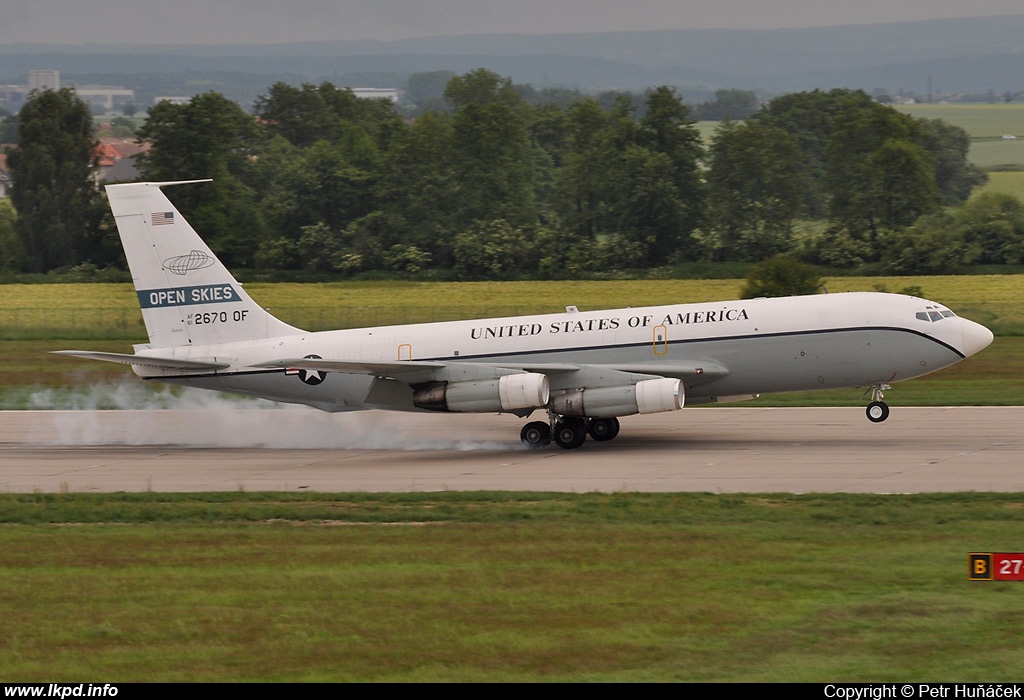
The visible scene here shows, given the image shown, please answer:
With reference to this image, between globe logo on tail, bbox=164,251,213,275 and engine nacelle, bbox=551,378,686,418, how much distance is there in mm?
10066

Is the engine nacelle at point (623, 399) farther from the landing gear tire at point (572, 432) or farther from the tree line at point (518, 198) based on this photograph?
the tree line at point (518, 198)

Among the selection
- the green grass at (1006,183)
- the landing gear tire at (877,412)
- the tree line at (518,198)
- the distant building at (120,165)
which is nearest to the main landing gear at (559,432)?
the landing gear tire at (877,412)

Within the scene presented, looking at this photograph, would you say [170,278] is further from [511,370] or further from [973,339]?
[973,339]

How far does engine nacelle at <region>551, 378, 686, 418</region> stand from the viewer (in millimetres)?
30984

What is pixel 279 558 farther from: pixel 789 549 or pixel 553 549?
pixel 789 549

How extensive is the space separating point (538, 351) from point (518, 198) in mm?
66400

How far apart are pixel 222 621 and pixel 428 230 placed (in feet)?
252

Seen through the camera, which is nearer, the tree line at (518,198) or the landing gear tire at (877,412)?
the landing gear tire at (877,412)

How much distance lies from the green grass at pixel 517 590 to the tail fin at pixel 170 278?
34.3 ft

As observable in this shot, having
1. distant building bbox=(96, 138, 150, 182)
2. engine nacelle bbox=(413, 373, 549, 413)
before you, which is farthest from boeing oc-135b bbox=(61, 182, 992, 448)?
distant building bbox=(96, 138, 150, 182)

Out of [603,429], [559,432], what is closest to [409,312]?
[603,429]

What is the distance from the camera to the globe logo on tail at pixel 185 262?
113 feet

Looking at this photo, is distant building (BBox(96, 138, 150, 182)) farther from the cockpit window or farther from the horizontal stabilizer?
the cockpit window
